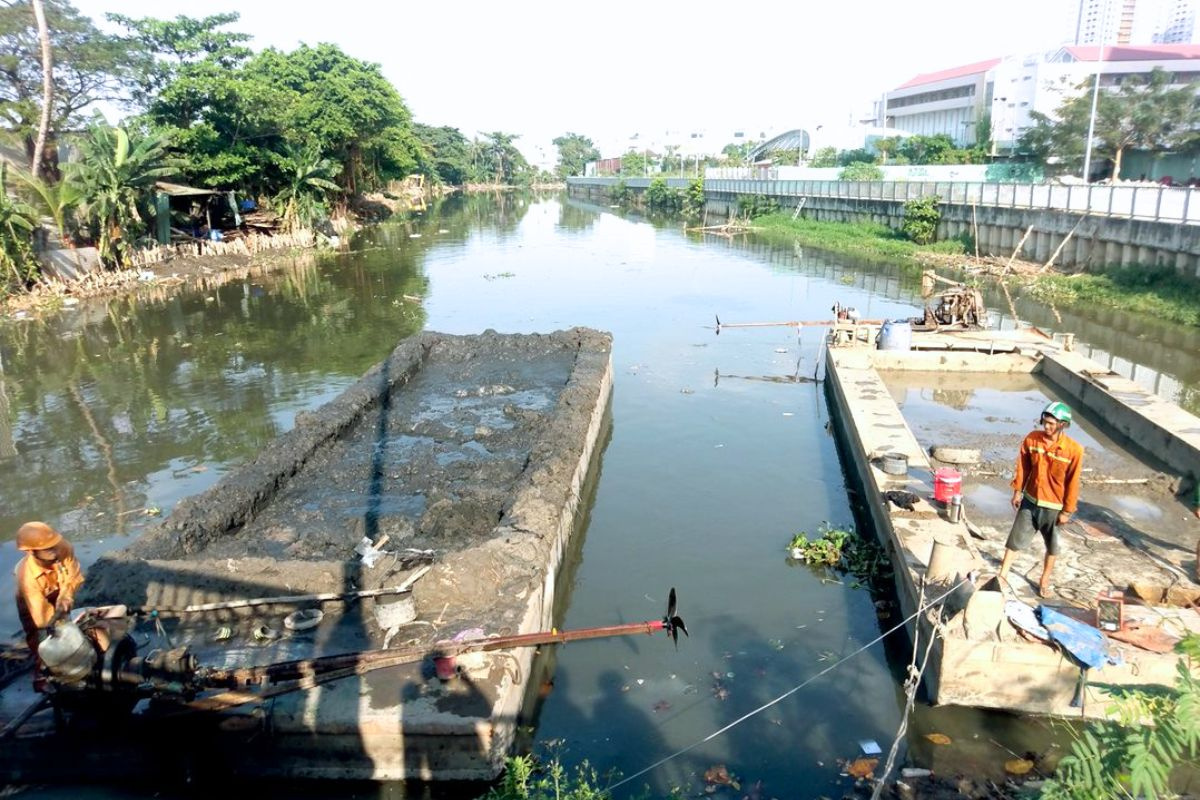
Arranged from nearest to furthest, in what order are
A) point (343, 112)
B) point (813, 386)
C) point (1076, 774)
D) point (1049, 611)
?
point (1076, 774), point (1049, 611), point (813, 386), point (343, 112)

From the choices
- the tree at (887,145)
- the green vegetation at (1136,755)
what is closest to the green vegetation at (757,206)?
the tree at (887,145)

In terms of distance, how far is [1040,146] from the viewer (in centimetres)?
4303

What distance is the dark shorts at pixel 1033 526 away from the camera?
6516mm

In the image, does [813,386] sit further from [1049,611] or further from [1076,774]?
[1076,774]

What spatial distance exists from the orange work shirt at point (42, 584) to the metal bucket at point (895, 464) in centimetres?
775

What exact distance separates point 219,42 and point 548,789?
126 ft

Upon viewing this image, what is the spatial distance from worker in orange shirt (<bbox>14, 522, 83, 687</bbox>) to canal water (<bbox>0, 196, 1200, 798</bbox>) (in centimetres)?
280

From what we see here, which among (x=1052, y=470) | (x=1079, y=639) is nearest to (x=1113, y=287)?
(x=1052, y=470)

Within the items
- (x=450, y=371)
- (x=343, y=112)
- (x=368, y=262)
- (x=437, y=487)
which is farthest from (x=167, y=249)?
(x=437, y=487)

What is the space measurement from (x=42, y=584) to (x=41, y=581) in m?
0.02

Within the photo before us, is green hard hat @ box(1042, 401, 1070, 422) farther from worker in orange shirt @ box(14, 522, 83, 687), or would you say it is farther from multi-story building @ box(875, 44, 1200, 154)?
multi-story building @ box(875, 44, 1200, 154)

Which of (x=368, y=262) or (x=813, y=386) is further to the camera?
(x=368, y=262)

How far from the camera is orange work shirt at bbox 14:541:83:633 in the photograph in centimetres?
513

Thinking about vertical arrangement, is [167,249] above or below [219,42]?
below
